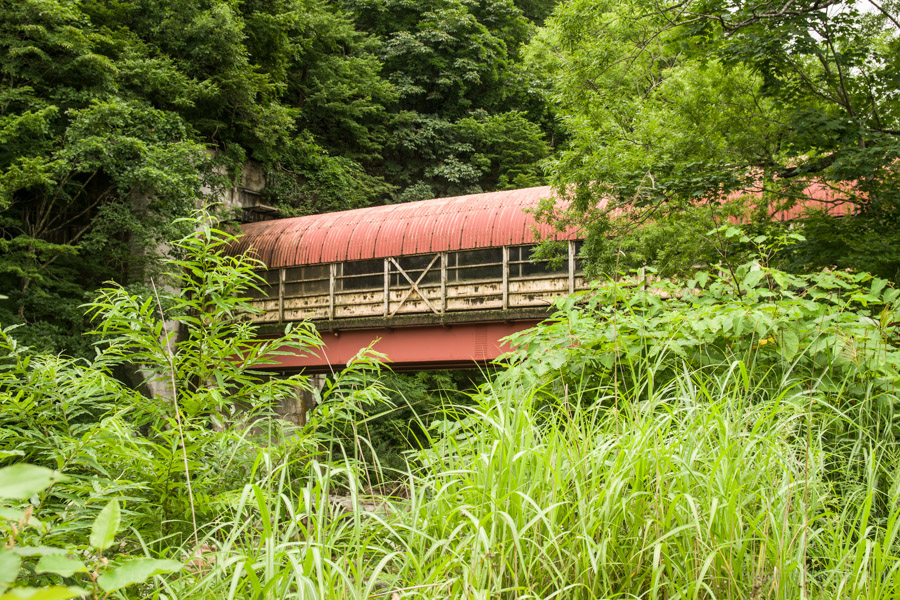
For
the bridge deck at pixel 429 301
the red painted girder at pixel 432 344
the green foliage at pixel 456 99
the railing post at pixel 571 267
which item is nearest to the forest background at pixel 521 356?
the railing post at pixel 571 267

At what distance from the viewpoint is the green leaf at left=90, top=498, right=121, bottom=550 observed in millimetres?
958

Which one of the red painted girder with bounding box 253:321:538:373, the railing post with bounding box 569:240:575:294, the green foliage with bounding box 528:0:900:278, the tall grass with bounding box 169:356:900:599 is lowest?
the red painted girder with bounding box 253:321:538:373

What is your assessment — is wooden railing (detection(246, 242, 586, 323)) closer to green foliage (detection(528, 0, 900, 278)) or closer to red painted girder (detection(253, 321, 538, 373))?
red painted girder (detection(253, 321, 538, 373))

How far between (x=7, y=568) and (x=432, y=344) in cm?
1299

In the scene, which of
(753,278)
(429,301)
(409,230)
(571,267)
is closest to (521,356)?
(753,278)

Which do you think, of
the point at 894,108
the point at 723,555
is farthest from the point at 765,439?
the point at 894,108

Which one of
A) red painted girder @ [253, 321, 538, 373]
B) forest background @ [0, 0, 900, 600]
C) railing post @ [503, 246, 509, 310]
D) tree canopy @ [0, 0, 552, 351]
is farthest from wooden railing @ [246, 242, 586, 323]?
tree canopy @ [0, 0, 552, 351]

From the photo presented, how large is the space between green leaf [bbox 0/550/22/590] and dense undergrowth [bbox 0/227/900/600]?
83 centimetres

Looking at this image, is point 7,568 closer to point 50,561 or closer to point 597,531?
point 50,561

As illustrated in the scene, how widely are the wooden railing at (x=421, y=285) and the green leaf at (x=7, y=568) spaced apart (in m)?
11.4

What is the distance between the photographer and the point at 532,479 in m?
2.30

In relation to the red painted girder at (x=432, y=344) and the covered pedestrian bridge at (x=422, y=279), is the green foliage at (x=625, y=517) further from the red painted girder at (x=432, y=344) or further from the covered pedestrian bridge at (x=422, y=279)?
the red painted girder at (x=432, y=344)

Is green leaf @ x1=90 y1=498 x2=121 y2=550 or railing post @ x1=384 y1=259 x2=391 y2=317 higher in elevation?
green leaf @ x1=90 y1=498 x2=121 y2=550

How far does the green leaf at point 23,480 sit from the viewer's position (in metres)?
0.65
